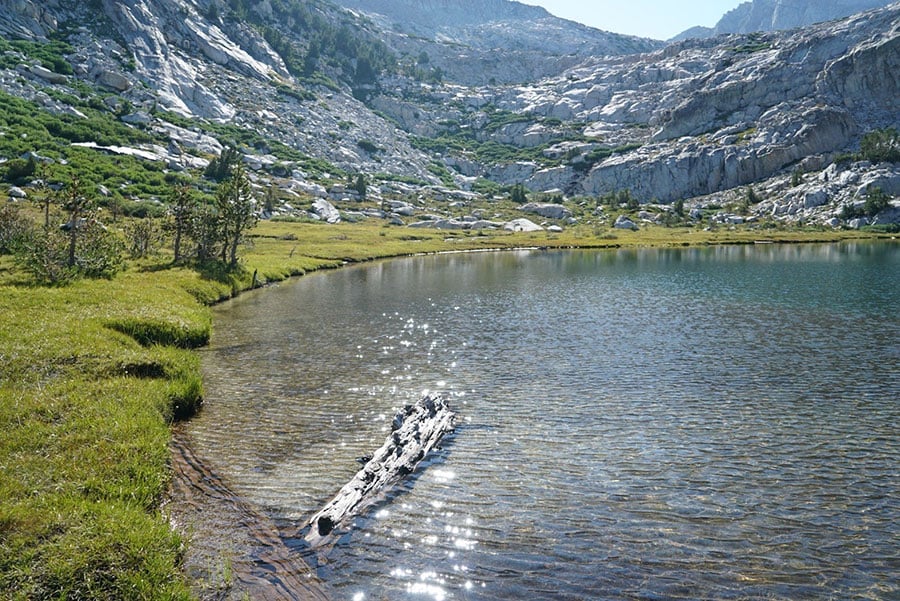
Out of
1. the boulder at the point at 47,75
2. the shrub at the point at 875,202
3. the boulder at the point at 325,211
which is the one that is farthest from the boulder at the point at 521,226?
the boulder at the point at 47,75

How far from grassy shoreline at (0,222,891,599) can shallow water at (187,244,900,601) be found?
2473 millimetres

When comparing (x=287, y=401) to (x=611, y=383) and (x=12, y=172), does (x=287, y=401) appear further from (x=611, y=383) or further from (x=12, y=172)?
(x=12, y=172)

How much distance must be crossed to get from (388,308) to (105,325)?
24652 millimetres

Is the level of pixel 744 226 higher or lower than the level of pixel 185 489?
higher

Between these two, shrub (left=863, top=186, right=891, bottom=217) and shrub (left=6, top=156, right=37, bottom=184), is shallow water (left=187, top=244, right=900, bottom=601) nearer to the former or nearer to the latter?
shrub (left=6, top=156, right=37, bottom=184)

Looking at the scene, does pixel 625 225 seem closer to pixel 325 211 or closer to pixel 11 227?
pixel 325 211

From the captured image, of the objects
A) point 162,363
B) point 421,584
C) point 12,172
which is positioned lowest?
point 421,584

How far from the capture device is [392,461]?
17500mm

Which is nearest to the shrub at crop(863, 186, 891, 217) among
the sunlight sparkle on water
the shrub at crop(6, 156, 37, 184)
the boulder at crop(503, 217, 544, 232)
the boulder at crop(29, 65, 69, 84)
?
the boulder at crop(503, 217, 544, 232)

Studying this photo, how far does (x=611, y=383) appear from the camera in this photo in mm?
27172

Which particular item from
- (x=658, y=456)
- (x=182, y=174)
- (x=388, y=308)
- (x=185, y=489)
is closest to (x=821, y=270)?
(x=388, y=308)

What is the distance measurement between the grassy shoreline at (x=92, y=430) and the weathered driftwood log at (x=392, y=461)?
358 cm

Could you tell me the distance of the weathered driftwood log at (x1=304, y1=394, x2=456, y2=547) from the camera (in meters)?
14.1

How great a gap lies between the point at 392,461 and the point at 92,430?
9519mm
